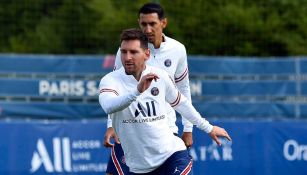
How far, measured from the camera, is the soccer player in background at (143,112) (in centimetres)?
781

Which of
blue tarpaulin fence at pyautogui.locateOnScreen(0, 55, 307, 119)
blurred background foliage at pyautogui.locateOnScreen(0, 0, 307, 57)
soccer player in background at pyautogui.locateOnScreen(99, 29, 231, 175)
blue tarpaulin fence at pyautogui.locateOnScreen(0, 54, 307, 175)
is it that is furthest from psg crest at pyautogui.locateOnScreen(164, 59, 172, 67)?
blurred background foliage at pyautogui.locateOnScreen(0, 0, 307, 57)

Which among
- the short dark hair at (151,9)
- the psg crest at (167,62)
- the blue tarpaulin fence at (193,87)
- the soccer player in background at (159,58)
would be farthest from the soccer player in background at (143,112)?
the blue tarpaulin fence at (193,87)

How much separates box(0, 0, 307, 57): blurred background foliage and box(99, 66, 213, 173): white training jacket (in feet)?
66.7

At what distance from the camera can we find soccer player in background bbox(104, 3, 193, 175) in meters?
9.07

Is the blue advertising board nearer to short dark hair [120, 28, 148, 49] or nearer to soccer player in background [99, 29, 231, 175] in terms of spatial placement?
soccer player in background [99, 29, 231, 175]

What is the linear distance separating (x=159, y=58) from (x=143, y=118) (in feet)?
4.40

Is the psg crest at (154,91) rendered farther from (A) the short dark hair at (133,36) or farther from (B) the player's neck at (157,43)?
(B) the player's neck at (157,43)

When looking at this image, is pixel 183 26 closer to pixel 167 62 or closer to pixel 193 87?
pixel 193 87

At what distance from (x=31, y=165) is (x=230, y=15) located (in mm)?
17435

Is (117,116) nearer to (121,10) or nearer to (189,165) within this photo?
(189,165)

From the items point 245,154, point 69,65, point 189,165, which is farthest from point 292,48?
point 189,165

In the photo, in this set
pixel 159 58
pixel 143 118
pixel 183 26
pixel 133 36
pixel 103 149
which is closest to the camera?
pixel 133 36

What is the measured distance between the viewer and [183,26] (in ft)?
95.3

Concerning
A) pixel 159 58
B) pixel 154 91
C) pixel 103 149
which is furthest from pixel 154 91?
pixel 103 149
